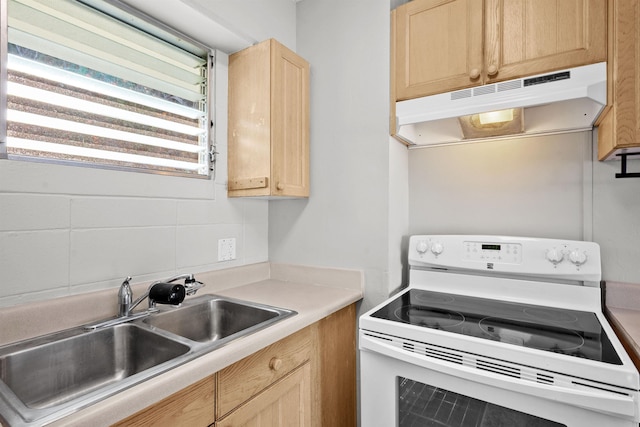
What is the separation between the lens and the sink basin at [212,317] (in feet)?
4.35

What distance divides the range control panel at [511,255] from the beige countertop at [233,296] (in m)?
0.40

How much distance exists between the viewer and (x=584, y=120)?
1.42m

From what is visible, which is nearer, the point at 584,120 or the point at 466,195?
the point at 584,120

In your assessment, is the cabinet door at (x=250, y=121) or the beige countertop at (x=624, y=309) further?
the cabinet door at (x=250, y=121)

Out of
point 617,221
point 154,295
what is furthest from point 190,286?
point 617,221

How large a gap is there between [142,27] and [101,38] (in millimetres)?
208

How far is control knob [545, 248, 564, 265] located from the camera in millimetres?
1394

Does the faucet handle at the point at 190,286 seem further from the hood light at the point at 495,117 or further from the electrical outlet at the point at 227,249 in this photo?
the hood light at the point at 495,117

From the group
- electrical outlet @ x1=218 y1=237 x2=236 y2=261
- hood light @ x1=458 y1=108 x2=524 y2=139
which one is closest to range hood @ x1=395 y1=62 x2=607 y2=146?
hood light @ x1=458 y1=108 x2=524 y2=139

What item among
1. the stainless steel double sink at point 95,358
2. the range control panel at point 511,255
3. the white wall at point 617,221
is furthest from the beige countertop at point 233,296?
the white wall at point 617,221

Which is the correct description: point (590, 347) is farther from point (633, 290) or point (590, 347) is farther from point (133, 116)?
point (133, 116)

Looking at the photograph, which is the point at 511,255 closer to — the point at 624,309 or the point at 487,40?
the point at 624,309

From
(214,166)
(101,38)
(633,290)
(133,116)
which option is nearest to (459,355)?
(633,290)

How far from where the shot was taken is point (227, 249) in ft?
5.68
